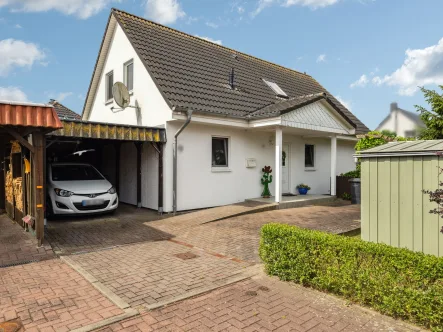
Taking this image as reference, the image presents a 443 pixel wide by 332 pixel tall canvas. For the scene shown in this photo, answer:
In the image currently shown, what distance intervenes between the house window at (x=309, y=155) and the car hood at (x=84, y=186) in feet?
31.0

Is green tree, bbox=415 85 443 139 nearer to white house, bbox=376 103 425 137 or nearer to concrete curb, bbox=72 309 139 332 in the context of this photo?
white house, bbox=376 103 425 137

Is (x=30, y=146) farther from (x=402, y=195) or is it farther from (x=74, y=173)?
(x=402, y=195)

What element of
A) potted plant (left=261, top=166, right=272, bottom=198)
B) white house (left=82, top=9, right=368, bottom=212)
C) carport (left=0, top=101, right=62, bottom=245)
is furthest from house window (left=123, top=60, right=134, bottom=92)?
potted plant (left=261, top=166, right=272, bottom=198)

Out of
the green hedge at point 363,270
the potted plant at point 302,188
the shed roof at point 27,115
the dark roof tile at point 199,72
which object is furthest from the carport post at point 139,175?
the green hedge at point 363,270

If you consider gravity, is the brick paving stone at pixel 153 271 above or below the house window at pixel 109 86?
below

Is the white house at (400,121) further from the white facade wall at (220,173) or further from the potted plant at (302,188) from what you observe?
the potted plant at (302,188)

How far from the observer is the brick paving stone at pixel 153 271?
4404 millimetres

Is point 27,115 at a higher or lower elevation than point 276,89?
lower

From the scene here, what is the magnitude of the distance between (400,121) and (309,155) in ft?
37.3

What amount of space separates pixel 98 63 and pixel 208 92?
7004mm

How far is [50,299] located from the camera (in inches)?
163

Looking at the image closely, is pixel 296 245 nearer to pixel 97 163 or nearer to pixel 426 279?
pixel 426 279

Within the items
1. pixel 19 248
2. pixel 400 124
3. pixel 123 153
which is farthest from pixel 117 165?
pixel 400 124

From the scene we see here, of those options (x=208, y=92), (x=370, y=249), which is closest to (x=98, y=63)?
(x=208, y=92)
